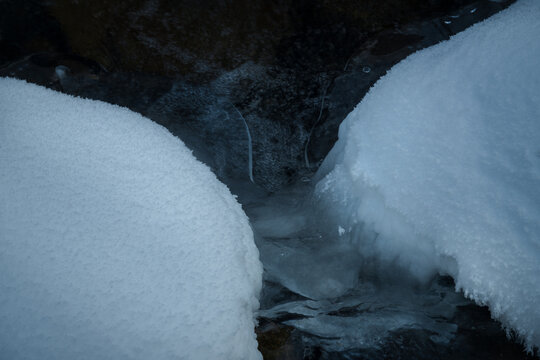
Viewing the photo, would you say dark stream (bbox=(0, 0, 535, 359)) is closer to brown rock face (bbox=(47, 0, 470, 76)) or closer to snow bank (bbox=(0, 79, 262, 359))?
brown rock face (bbox=(47, 0, 470, 76))

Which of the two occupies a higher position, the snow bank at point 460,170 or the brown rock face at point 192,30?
the brown rock face at point 192,30

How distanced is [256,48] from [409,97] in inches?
33.8

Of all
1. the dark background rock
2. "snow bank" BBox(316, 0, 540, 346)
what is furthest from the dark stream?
"snow bank" BBox(316, 0, 540, 346)

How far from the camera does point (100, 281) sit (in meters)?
0.89

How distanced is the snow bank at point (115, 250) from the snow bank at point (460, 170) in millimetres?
404

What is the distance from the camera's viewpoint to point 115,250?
→ 37.7 inches

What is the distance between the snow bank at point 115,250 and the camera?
32.5 inches

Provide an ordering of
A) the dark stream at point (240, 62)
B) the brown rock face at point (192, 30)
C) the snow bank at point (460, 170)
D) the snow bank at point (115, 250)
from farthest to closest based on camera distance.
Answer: the brown rock face at point (192, 30) < the dark stream at point (240, 62) < the snow bank at point (460, 170) < the snow bank at point (115, 250)

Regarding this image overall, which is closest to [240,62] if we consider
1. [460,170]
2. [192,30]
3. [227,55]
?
[227,55]

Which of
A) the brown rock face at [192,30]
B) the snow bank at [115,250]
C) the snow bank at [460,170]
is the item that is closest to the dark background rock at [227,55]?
the brown rock face at [192,30]

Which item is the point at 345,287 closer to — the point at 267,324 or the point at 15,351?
the point at 267,324

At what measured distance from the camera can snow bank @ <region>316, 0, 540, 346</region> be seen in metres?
0.94

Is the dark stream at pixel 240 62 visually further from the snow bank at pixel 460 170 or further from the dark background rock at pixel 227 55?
the snow bank at pixel 460 170

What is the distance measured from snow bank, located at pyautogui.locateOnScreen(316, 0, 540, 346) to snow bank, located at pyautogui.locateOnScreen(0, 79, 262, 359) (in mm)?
404
